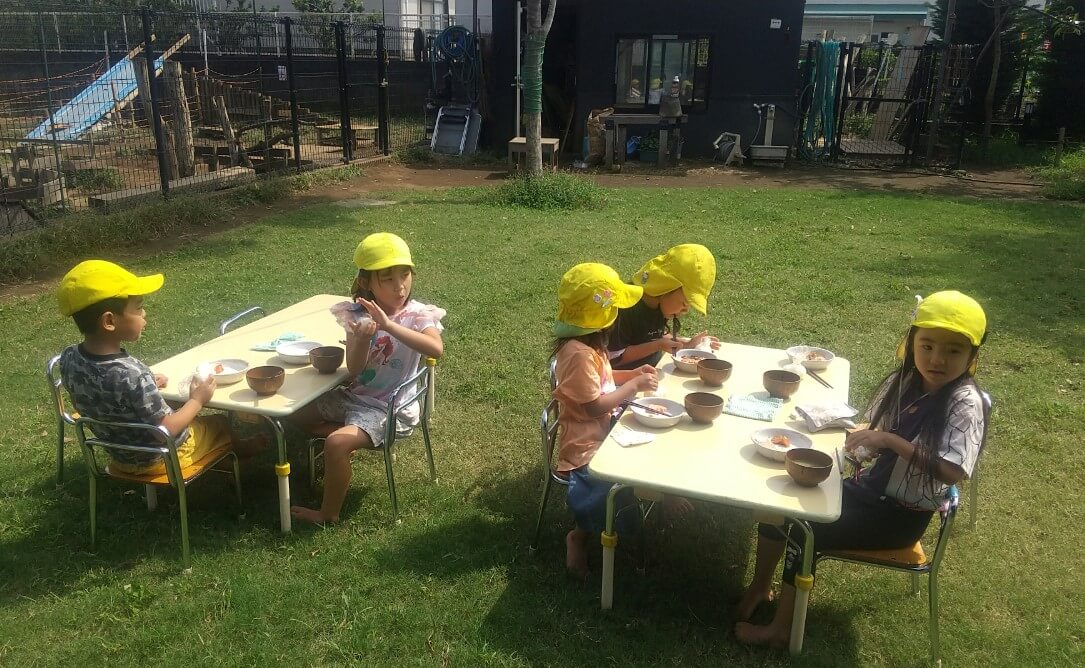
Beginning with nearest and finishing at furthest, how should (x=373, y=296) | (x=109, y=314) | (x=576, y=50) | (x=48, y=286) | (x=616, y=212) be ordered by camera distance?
(x=109, y=314) < (x=373, y=296) < (x=48, y=286) < (x=616, y=212) < (x=576, y=50)

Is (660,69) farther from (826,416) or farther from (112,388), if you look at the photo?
(112,388)

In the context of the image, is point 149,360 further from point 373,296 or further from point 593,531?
point 593,531

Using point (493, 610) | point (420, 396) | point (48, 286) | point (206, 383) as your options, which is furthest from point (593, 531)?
point (48, 286)

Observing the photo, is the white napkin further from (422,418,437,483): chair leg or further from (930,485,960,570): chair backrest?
(422,418,437,483): chair leg

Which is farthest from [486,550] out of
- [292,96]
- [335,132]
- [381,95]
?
[381,95]

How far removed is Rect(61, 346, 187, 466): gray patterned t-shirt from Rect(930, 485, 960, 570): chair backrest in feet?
9.66

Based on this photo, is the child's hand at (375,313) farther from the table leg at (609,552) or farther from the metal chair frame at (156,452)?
the table leg at (609,552)

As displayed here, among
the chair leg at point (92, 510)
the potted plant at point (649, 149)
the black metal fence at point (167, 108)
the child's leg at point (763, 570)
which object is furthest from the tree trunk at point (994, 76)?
the chair leg at point (92, 510)

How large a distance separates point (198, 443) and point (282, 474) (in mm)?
441

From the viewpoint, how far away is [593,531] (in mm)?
3150

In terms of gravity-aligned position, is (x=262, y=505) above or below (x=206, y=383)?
below

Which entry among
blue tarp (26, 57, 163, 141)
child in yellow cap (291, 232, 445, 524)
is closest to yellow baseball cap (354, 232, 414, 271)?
child in yellow cap (291, 232, 445, 524)

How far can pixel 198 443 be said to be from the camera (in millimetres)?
3498

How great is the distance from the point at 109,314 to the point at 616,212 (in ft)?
27.2
